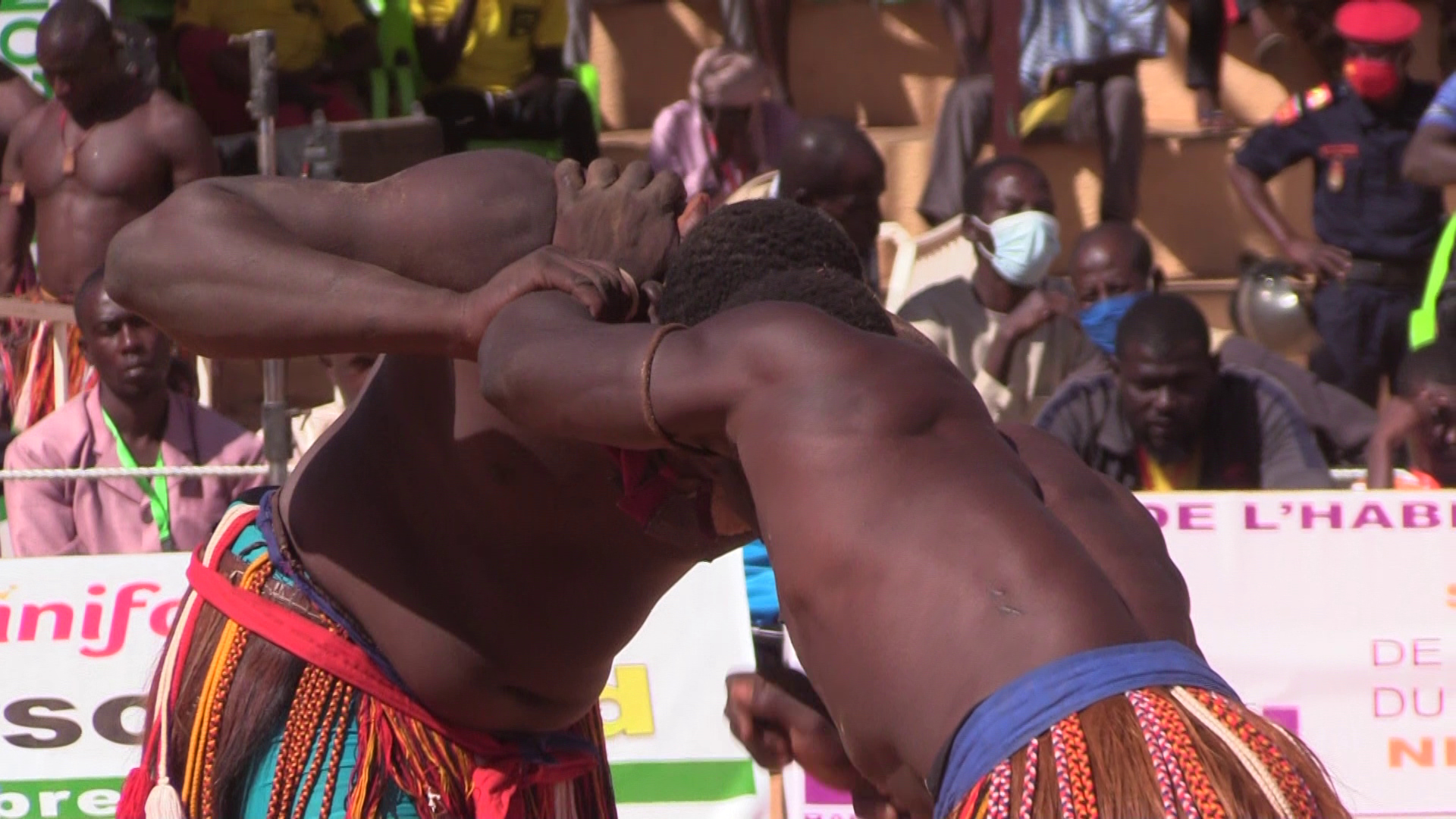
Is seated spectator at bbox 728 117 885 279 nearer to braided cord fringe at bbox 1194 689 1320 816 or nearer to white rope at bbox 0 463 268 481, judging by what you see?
white rope at bbox 0 463 268 481

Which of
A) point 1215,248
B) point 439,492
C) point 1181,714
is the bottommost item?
point 1215,248

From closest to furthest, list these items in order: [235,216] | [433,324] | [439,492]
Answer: [433,324] < [235,216] < [439,492]

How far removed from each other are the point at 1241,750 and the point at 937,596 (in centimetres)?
32

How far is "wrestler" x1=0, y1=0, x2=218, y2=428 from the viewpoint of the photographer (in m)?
7.06

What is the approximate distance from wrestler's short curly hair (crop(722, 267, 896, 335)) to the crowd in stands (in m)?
2.43

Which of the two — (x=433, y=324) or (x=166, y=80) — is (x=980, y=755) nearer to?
(x=433, y=324)

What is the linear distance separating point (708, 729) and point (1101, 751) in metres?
3.29

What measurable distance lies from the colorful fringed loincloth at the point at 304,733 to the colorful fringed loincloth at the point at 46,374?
3904 mm

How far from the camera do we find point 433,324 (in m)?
2.43

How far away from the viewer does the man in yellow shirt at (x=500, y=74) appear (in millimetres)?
8453

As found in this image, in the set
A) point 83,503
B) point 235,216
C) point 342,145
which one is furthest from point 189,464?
point 235,216

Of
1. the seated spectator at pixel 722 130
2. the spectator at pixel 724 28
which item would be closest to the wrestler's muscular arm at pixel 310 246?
the seated spectator at pixel 722 130

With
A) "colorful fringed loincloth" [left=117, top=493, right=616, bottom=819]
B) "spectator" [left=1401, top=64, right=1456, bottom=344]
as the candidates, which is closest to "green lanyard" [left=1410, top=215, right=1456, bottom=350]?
"spectator" [left=1401, top=64, right=1456, bottom=344]

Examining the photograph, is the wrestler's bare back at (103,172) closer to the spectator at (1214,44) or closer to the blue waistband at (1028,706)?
the spectator at (1214,44)
